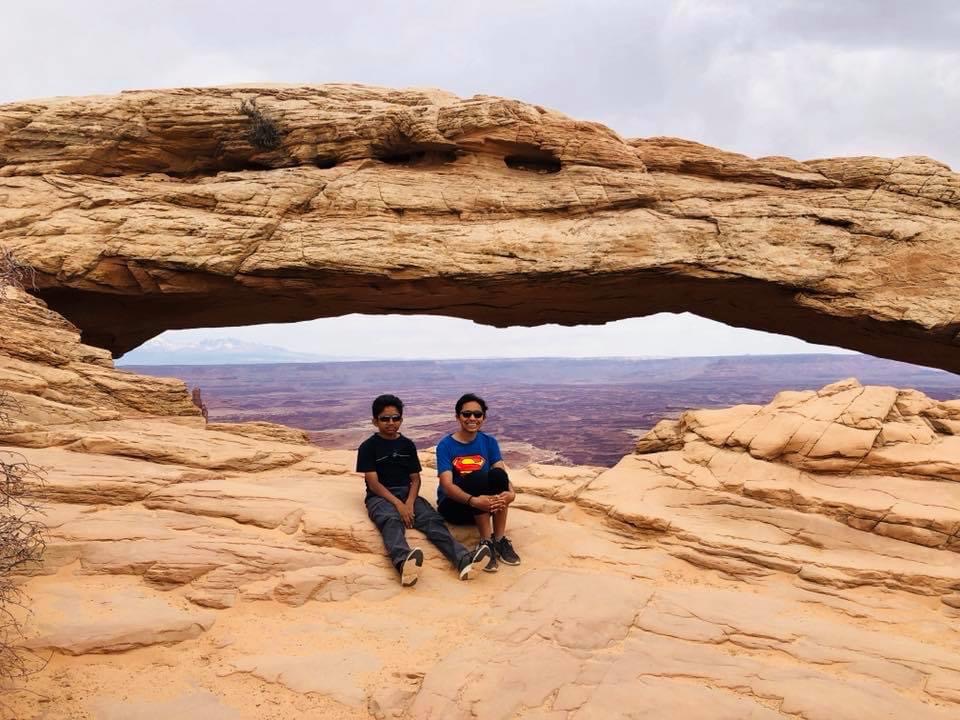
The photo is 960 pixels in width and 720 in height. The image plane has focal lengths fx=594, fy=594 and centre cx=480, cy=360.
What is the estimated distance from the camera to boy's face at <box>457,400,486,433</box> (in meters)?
7.61

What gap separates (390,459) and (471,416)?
1332mm

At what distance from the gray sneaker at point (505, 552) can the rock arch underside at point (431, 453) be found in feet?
0.70

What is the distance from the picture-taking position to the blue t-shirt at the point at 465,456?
25.2ft

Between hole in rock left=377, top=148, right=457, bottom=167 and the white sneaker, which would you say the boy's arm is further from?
hole in rock left=377, top=148, right=457, bottom=167

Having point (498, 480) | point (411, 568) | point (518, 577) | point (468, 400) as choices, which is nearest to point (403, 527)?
point (411, 568)

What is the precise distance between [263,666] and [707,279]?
1220 cm

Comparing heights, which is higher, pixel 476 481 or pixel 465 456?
pixel 465 456

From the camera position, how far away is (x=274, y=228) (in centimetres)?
1407

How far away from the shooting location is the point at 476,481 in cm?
751

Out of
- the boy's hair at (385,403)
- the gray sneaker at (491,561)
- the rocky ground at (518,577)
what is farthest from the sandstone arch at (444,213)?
the gray sneaker at (491,561)

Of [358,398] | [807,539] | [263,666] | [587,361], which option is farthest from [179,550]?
[587,361]

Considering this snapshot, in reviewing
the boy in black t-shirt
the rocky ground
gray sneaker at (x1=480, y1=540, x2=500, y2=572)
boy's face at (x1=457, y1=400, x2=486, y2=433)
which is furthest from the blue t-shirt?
the rocky ground

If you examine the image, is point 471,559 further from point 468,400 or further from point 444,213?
point 444,213

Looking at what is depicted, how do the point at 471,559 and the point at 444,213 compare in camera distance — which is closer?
the point at 471,559
